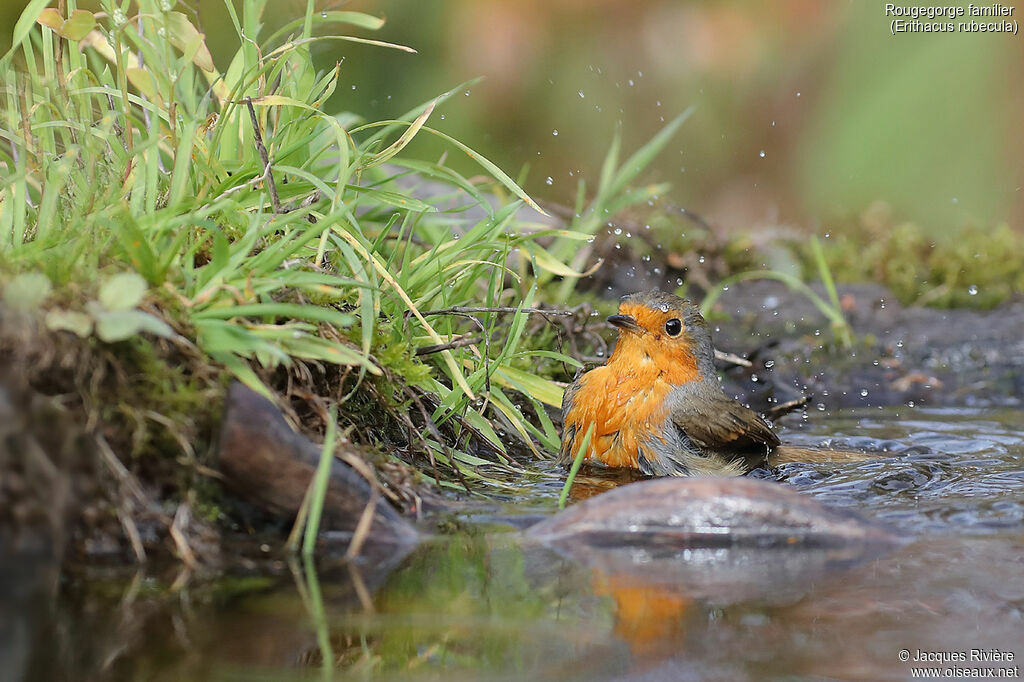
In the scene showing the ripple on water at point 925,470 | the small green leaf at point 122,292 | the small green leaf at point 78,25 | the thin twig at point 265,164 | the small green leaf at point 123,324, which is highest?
the small green leaf at point 78,25

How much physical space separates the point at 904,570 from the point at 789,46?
8115mm

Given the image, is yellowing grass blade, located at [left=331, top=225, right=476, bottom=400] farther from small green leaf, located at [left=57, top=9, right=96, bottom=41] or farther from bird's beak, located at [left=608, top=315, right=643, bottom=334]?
small green leaf, located at [left=57, top=9, right=96, bottom=41]

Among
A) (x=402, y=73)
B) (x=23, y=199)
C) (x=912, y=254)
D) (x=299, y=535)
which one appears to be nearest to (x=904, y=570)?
(x=299, y=535)

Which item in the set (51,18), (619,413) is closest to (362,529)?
(619,413)

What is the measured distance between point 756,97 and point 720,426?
6460 millimetres

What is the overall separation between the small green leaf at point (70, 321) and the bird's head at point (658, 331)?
239 centimetres

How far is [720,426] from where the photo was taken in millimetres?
4770

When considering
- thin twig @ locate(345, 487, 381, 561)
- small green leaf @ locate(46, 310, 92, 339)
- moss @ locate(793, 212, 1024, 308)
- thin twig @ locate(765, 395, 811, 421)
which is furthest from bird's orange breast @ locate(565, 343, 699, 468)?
moss @ locate(793, 212, 1024, 308)

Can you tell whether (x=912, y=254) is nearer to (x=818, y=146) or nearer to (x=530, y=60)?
(x=818, y=146)

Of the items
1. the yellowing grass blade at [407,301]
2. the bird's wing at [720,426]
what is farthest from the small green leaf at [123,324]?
the bird's wing at [720,426]

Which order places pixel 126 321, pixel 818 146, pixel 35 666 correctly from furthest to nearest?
pixel 818 146 < pixel 126 321 < pixel 35 666

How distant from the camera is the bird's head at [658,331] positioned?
484 centimetres

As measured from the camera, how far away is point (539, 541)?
11.1 feet

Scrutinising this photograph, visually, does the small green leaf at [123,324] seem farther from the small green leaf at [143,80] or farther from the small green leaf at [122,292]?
the small green leaf at [143,80]
